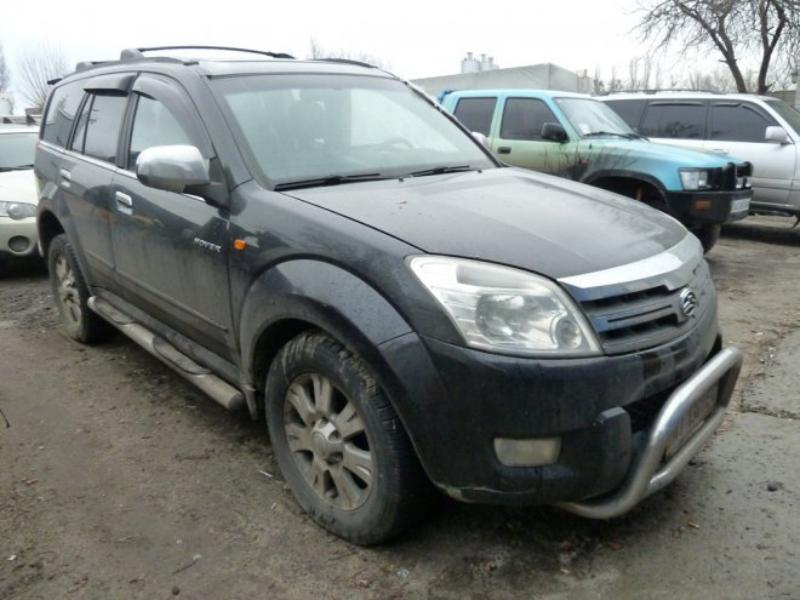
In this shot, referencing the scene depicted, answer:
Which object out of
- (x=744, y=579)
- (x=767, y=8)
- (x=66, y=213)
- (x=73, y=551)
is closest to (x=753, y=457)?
(x=744, y=579)

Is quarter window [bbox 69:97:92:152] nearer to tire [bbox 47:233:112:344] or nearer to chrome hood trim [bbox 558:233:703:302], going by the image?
tire [bbox 47:233:112:344]

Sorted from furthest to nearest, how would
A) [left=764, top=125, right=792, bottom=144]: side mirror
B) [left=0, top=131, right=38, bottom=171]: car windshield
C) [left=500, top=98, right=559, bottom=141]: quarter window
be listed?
[left=764, top=125, right=792, bottom=144]: side mirror
[left=0, top=131, right=38, bottom=171]: car windshield
[left=500, top=98, right=559, bottom=141]: quarter window

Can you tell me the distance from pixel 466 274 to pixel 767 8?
1664cm

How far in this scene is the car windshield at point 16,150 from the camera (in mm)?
7957

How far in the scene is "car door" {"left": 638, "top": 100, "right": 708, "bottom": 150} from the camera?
360 inches

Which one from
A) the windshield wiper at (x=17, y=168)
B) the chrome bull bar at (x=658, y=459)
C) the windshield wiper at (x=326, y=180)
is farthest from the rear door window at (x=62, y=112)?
the chrome bull bar at (x=658, y=459)

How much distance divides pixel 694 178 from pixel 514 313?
208 inches

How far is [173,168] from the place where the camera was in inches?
111

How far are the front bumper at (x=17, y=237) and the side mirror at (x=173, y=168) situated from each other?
462 cm

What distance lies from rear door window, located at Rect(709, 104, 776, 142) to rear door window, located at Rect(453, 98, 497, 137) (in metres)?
3.03

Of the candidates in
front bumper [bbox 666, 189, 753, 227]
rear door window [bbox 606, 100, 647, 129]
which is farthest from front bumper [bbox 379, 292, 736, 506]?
rear door window [bbox 606, 100, 647, 129]

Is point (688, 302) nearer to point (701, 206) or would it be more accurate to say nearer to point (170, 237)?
point (170, 237)

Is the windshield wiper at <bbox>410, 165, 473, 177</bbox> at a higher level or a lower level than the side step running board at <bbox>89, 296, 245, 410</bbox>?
higher

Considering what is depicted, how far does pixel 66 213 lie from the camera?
4465 mm
